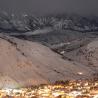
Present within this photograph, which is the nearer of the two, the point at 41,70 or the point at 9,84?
the point at 9,84

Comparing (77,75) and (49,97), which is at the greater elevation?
(49,97)

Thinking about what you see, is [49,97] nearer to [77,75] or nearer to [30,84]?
[30,84]

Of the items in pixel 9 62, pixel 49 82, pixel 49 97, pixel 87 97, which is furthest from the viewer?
pixel 9 62

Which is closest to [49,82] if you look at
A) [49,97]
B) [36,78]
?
[36,78]

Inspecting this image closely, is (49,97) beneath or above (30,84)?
above

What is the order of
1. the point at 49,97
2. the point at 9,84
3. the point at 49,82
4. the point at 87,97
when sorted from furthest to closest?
the point at 49,82 → the point at 9,84 → the point at 49,97 → the point at 87,97

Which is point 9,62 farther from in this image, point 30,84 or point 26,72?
point 30,84

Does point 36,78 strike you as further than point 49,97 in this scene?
Yes

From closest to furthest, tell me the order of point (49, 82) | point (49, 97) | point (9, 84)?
point (49, 97), point (9, 84), point (49, 82)

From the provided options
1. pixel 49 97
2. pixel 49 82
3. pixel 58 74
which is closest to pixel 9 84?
pixel 49 82
